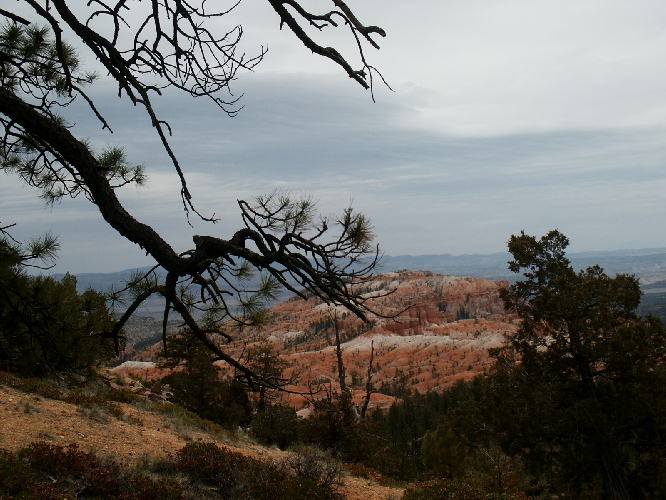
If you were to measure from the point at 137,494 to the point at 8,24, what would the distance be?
5.63 metres

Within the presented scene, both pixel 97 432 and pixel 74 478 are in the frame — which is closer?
pixel 74 478

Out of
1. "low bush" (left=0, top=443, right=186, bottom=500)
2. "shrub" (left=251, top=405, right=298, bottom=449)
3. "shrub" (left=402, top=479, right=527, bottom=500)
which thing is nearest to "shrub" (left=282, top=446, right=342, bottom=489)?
"shrub" (left=402, top=479, right=527, bottom=500)

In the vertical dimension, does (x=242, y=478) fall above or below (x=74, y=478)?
below

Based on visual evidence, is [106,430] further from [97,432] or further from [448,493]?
[448,493]

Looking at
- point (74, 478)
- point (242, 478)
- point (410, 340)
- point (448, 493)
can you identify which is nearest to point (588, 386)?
point (448, 493)

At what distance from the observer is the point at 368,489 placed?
35.7ft

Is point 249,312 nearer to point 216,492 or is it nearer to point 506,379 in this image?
point 216,492

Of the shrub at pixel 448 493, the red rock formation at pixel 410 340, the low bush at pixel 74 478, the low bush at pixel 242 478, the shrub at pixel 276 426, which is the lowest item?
the red rock formation at pixel 410 340

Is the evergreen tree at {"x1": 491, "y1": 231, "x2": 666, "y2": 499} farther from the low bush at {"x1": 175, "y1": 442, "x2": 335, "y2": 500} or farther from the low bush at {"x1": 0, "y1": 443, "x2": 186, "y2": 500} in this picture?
the low bush at {"x1": 0, "y1": 443, "x2": 186, "y2": 500}

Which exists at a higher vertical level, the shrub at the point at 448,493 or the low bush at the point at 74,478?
the low bush at the point at 74,478

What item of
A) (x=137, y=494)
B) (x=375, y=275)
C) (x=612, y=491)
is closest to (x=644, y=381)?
(x=612, y=491)

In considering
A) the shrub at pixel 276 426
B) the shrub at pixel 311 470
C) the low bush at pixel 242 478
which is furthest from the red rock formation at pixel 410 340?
the low bush at pixel 242 478

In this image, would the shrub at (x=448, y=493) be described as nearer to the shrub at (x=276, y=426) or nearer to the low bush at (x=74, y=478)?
the low bush at (x=74, y=478)

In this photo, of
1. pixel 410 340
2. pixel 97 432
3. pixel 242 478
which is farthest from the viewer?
pixel 410 340
